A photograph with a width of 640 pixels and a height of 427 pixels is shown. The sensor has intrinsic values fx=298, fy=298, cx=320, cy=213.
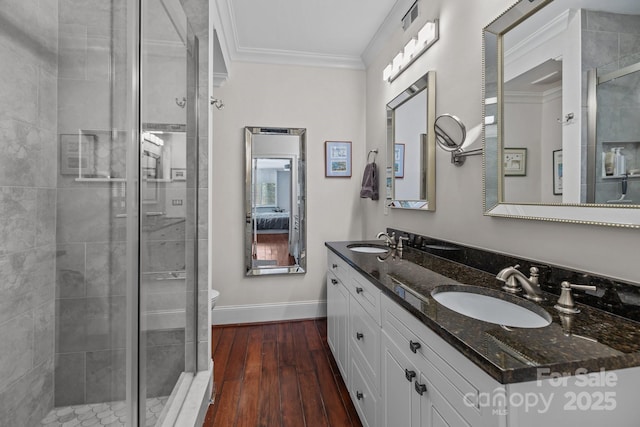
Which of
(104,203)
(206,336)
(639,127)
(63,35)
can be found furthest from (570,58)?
(206,336)

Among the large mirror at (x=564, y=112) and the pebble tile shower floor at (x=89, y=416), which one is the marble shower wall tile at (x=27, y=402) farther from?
the large mirror at (x=564, y=112)

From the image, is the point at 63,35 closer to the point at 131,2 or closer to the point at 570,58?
the point at 131,2

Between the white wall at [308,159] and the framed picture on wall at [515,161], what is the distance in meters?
1.86

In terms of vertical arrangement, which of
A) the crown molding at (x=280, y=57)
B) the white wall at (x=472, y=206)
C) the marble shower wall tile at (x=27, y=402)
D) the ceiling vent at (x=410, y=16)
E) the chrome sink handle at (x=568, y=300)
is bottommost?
the marble shower wall tile at (x=27, y=402)

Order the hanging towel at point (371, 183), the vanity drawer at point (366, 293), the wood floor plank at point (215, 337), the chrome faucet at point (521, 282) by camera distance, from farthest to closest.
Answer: the hanging towel at point (371, 183) → the wood floor plank at point (215, 337) → the vanity drawer at point (366, 293) → the chrome faucet at point (521, 282)

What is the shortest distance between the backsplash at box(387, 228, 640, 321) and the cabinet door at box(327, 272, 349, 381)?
0.56m

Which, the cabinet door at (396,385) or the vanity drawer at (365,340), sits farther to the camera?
the vanity drawer at (365,340)

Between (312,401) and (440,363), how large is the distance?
4.12 ft

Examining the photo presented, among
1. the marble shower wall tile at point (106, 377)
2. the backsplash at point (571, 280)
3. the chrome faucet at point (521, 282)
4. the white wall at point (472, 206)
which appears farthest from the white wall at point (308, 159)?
the chrome faucet at point (521, 282)

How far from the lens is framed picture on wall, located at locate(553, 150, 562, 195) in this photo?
110cm

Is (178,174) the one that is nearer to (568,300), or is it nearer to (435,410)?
(435,410)

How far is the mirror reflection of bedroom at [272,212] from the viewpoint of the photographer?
9.74 ft

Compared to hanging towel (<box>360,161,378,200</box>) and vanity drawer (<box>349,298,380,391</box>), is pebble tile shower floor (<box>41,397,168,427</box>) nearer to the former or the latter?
vanity drawer (<box>349,298,380,391</box>)

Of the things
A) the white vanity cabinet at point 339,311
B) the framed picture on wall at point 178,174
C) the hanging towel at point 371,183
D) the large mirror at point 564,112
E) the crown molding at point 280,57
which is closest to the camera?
the large mirror at point 564,112
